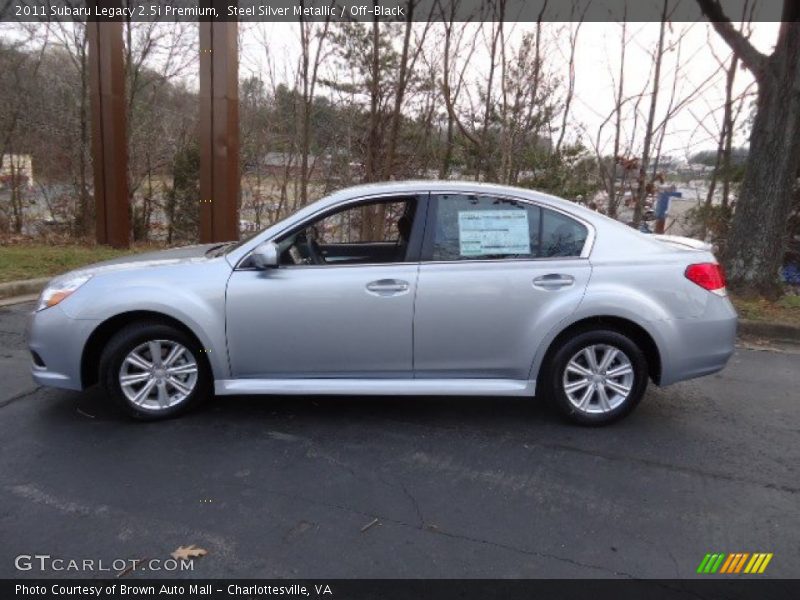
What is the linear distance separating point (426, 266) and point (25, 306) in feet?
18.5

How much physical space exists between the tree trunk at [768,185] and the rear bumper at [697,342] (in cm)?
431

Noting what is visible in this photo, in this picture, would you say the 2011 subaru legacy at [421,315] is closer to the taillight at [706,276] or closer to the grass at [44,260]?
the taillight at [706,276]

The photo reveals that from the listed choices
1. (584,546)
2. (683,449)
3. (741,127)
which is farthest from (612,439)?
(741,127)

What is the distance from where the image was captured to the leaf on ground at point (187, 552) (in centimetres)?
267

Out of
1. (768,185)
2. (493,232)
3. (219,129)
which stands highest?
(219,129)

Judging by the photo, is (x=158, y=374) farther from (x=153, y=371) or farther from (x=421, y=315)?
(x=421, y=315)

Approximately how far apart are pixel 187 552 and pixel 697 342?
3.26 meters

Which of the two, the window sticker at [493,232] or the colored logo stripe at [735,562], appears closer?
the colored logo stripe at [735,562]

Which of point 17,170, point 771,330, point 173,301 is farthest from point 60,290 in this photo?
point 17,170

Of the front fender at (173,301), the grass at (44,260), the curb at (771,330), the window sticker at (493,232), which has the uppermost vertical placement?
the window sticker at (493,232)

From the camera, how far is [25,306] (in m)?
7.23

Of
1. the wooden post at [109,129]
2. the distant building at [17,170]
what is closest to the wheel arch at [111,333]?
the wooden post at [109,129]

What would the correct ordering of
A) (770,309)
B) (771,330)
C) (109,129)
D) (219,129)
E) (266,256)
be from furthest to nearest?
(109,129), (219,129), (770,309), (771,330), (266,256)

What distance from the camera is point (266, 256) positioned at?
3838 millimetres
